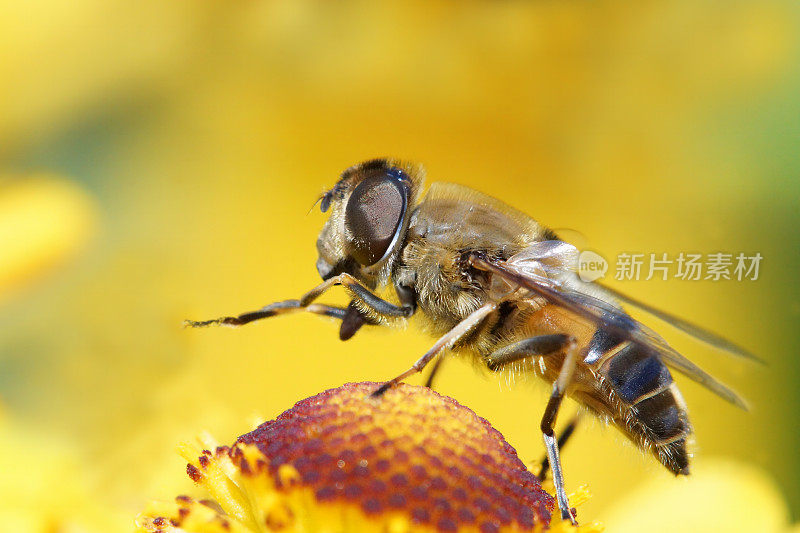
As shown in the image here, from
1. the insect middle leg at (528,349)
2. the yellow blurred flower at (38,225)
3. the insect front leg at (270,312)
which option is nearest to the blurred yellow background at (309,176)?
the yellow blurred flower at (38,225)

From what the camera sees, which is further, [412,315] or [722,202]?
[722,202]

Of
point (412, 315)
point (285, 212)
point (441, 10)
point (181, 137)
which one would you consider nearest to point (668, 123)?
point (441, 10)

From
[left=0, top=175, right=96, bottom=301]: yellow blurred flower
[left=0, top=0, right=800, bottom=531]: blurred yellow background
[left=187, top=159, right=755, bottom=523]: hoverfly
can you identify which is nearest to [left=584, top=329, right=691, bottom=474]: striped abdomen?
[left=187, top=159, right=755, bottom=523]: hoverfly

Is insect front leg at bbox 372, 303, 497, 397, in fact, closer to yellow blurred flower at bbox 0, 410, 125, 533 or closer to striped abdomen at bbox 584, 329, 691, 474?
striped abdomen at bbox 584, 329, 691, 474

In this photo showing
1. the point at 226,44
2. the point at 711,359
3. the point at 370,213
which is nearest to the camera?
the point at 370,213

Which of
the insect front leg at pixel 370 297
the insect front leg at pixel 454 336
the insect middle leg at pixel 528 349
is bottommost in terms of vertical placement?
the insect middle leg at pixel 528 349

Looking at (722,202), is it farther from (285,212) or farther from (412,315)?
(412,315)

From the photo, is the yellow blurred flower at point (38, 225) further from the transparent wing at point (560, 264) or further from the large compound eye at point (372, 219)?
the transparent wing at point (560, 264)

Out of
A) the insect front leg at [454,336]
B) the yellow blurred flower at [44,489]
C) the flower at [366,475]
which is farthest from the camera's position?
the yellow blurred flower at [44,489]
